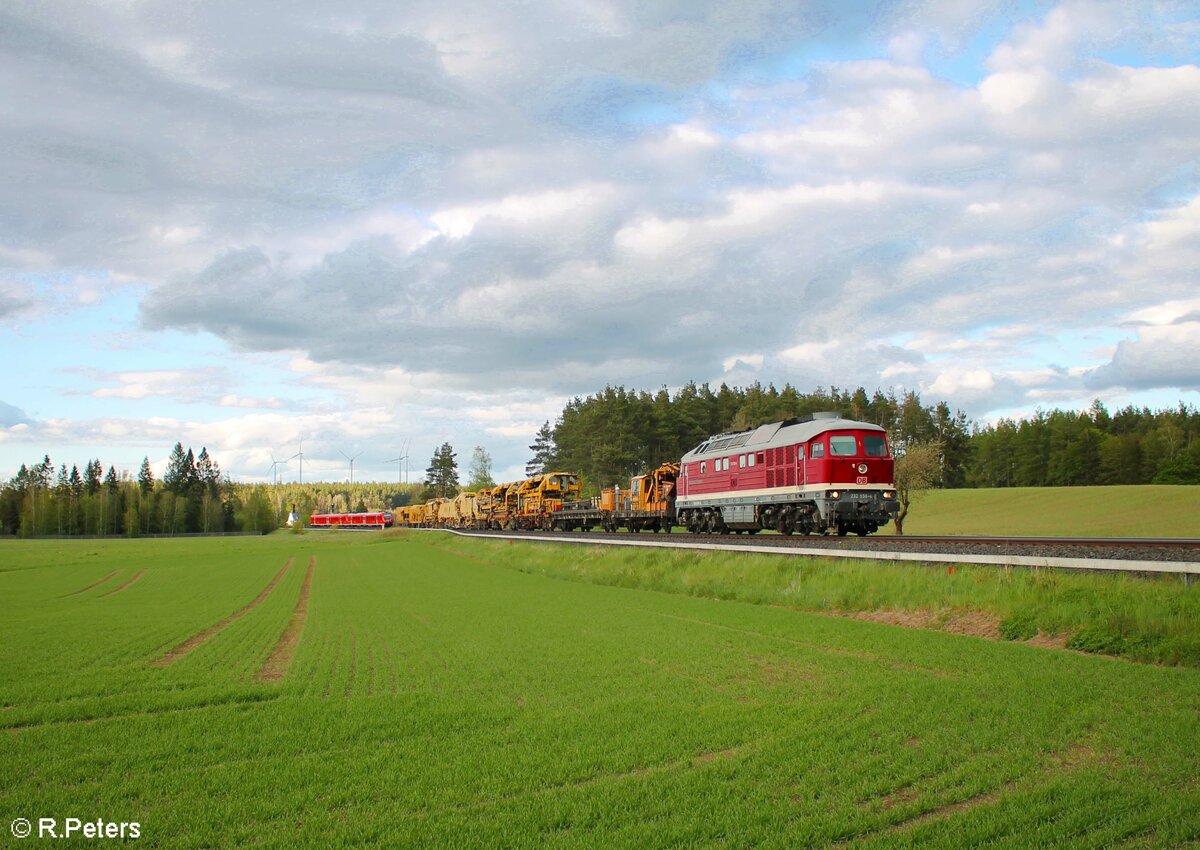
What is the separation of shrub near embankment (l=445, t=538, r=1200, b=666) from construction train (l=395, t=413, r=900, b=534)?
5412 mm

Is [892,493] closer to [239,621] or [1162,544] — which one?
[1162,544]


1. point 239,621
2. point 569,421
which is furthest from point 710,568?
point 569,421

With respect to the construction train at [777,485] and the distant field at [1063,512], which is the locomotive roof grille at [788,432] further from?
the distant field at [1063,512]

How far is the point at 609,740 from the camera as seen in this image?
30.4 feet

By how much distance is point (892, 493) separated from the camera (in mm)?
31016

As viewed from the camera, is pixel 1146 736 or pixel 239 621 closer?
pixel 1146 736

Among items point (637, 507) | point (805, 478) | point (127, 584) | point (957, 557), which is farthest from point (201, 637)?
Answer: point (637, 507)

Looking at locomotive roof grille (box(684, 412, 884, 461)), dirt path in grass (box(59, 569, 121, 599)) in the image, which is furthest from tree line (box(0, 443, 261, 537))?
locomotive roof grille (box(684, 412, 884, 461))

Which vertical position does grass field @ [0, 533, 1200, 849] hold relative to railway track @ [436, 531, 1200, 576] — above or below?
below

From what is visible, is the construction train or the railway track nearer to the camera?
the railway track

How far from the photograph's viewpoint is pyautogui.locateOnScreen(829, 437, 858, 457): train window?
→ 1198 inches

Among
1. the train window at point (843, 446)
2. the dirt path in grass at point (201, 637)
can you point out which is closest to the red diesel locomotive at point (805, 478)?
the train window at point (843, 446)

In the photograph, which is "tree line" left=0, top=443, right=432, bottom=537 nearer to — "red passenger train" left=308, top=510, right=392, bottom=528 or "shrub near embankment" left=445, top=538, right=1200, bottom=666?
"red passenger train" left=308, top=510, right=392, bottom=528

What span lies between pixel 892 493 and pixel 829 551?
8613mm
